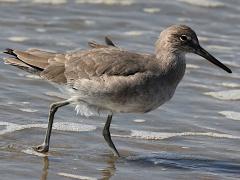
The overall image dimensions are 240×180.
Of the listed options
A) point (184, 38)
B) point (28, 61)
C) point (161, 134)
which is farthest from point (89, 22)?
point (184, 38)

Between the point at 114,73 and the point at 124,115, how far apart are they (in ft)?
4.67

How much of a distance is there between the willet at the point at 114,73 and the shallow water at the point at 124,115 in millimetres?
295

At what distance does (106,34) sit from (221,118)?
3.19 meters

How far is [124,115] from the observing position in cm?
929

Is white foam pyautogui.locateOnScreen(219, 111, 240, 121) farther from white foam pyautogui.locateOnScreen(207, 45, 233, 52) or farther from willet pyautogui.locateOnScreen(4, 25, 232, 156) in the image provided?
white foam pyautogui.locateOnScreen(207, 45, 233, 52)

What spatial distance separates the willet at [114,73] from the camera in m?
7.86

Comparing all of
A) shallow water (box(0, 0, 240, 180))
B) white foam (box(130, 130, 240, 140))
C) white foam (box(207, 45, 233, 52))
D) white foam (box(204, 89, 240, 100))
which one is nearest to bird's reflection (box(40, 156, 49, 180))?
shallow water (box(0, 0, 240, 180))

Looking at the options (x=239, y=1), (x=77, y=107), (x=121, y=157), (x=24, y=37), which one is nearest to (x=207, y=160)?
(x=121, y=157)

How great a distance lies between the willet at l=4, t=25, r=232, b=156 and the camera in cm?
786

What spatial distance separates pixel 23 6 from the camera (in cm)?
1292

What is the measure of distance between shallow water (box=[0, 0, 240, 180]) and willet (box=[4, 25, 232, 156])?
0.30 m

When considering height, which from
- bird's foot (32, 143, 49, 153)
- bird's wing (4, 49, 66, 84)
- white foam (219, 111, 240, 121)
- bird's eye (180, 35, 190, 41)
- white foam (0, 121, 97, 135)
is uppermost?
bird's eye (180, 35, 190, 41)

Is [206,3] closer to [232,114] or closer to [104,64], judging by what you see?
[232,114]

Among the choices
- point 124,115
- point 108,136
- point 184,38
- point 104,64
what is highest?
point 184,38
